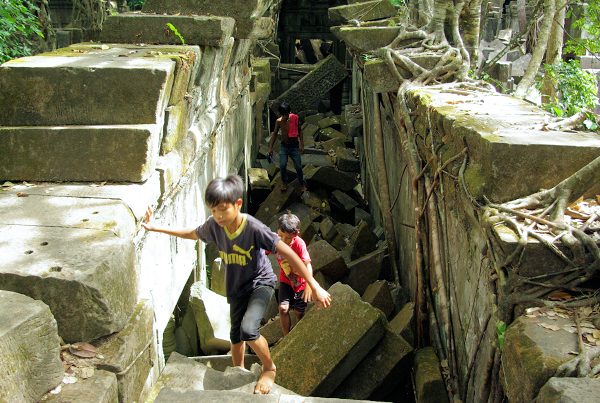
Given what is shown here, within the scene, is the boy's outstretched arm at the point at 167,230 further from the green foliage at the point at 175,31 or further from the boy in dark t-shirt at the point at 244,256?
the green foliage at the point at 175,31

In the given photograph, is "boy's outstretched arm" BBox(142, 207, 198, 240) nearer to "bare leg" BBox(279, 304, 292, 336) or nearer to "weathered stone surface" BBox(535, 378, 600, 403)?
"bare leg" BBox(279, 304, 292, 336)

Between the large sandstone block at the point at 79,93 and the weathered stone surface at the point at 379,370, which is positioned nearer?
the large sandstone block at the point at 79,93

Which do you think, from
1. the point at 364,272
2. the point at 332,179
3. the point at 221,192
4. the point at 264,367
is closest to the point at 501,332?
the point at 264,367

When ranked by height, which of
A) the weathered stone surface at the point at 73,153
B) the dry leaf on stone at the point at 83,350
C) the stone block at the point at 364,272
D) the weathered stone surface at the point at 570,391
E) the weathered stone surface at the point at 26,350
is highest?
the weathered stone surface at the point at 73,153

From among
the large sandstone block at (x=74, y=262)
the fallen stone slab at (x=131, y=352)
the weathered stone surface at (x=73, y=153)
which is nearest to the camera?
the large sandstone block at (x=74, y=262)

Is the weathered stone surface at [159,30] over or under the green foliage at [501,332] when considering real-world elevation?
over

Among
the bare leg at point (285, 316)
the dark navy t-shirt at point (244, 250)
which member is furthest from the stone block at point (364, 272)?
the dark navy t-shirt at point (244, 250)

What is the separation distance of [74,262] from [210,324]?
10.4 feet

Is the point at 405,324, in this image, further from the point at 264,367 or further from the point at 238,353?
the point at 264,367

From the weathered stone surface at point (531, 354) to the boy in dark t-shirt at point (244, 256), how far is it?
116 centimetres

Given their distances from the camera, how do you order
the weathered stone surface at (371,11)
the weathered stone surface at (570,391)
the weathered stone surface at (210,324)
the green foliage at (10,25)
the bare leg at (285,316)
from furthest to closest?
the weathered stone surface at (371,11) → the green foliage at (10,25) → the weathered stone surface at (210,324) → the bare leg at (285,316) → the weathered stone surface at (570,391)

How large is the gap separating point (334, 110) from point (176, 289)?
47.9 feet

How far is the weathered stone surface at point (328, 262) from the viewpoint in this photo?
697 cm

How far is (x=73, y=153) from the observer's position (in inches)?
153
